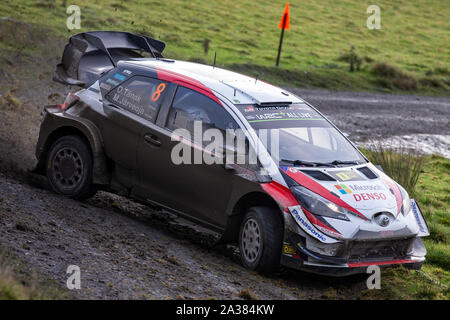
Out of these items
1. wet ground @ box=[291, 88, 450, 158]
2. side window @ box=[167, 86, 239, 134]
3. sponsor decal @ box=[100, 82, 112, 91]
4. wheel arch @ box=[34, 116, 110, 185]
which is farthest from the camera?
wet ground @ box=[291, 88, 450, 158]

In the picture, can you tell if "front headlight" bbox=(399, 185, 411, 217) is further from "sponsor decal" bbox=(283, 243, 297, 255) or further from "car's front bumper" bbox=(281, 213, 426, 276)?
"sponsor decal" bbox=(283, 243, 297, 255)

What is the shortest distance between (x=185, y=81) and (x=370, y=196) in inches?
96.0

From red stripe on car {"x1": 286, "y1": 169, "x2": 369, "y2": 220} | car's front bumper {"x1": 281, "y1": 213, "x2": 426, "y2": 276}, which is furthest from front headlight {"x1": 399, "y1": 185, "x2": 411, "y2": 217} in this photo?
red stripe on car {"x1": 286, "y1": 169, "x2": 369, "y2": 220}

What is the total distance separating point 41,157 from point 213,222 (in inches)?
107

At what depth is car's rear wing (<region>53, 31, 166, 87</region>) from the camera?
927 cm

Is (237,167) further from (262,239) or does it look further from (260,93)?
(260,93)

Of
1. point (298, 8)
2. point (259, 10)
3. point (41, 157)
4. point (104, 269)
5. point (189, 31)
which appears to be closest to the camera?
point (104, 269)

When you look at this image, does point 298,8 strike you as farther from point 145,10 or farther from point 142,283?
point 142,283

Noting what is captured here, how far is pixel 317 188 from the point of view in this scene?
6.75 m

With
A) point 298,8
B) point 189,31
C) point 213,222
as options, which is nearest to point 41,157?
point 213,222

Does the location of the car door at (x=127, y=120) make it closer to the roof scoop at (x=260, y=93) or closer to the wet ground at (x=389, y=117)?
the roof scoop at (x=260, y=93)

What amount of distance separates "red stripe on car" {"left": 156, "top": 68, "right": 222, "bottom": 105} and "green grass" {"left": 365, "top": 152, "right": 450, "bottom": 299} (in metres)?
2.65

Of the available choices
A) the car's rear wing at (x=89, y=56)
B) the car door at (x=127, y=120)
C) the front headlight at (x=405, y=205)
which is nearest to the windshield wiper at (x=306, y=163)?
the front headlight at (x=405, y=205)
